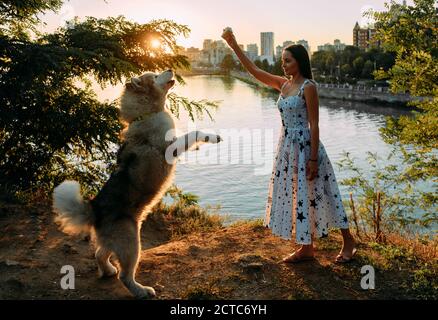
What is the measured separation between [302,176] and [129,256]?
6.29ft

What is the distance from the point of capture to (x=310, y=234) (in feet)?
14.0

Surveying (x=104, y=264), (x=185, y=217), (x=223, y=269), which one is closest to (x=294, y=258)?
(x=223, y=269)

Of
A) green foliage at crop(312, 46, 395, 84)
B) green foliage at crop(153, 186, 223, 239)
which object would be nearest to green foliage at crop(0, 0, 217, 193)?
green foliage at crop(153, 186, 223, 239)

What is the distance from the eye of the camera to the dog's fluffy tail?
3748mm

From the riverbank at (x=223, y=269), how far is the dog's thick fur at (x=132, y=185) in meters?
0.40

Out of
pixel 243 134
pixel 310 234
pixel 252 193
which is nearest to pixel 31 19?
pixel 310 234

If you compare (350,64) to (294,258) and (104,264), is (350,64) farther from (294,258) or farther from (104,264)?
(104,264)

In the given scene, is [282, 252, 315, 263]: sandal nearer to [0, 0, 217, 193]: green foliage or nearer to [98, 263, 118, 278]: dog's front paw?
[98, 263, 118, 278]: dog's front paw

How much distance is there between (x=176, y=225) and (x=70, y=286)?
12.3ft

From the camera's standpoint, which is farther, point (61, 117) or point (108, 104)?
point (108, 104)

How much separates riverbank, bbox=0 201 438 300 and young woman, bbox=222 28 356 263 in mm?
349

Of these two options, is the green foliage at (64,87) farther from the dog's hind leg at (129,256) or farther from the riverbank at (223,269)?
the dog's hind leg at (129,256)

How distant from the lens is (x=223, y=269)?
14.5ft
